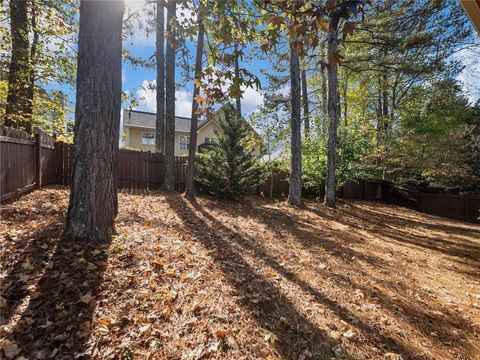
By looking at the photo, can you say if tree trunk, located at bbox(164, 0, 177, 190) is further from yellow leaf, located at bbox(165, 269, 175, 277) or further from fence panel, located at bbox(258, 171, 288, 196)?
yellow leaf, located at bbox(165, 269, 175, 277)

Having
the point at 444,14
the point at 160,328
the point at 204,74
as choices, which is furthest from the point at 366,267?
the point at 444,14

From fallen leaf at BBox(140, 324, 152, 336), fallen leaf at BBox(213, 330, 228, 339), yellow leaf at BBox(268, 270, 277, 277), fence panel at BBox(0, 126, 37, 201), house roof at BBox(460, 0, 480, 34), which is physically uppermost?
house roof at BBox(460, 0, 480, 34)

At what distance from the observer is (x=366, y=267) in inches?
183

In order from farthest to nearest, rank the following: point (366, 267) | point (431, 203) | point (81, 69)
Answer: point (431, 203) < point (366, 267) < point (81, 69)

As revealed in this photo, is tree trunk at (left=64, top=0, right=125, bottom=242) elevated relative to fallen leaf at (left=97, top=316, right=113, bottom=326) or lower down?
elevated

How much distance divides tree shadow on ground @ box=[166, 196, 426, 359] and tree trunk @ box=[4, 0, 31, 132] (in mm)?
6655

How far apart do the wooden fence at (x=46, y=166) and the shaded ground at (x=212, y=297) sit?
1.81 ft

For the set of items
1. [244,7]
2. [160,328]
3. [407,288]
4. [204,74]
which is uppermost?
[244,7]

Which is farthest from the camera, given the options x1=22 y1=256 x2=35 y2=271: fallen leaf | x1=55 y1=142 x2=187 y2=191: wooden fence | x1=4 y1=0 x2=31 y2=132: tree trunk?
x1=55 y1=142 x2=187 y2=191: wooden fence

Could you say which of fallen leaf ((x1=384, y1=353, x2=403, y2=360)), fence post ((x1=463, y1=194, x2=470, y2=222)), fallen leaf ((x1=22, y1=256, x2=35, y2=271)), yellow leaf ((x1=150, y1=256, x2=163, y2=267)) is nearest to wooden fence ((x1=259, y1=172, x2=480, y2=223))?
fence post ((x1=463, y1=194, x2=470, y2=222))

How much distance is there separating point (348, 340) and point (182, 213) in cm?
470

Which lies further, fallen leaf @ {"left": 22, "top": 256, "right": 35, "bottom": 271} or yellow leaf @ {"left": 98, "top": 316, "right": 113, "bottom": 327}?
fallen leaf @ {"left": 22, "top": 256, "right": 35, "bottom": 271}

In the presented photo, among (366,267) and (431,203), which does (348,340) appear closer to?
(366,267)

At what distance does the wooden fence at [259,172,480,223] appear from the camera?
13336 millimetres
